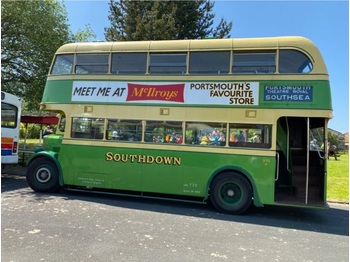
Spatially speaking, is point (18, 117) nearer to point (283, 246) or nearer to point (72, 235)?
point (72, 235)

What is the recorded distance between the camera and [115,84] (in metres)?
8.12

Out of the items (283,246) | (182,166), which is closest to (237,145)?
(182,166)

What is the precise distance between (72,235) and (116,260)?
1.31 metres

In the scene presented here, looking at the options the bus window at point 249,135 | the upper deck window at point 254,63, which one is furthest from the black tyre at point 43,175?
the upper deck window at point 254,63

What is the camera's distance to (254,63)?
7301 millimetres

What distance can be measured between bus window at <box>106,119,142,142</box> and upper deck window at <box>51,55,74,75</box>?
2023 mm

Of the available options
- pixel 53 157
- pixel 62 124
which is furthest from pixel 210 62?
pixel 53 157

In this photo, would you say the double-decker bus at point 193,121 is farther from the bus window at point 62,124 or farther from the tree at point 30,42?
the tree at point 30,42

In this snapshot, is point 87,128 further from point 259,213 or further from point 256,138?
point 259,213

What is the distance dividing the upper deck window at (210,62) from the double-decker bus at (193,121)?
0.02 meters

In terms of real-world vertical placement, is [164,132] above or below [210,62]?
below

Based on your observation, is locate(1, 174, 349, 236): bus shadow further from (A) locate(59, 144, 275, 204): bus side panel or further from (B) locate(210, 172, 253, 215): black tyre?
(A) locate(59, 144, 275, 204): bus side panel

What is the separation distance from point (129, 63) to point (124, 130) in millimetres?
1804

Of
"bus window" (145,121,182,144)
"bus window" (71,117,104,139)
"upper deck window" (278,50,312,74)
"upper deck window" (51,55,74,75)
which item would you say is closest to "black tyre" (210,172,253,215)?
"bus window" (145,121,182,144)
